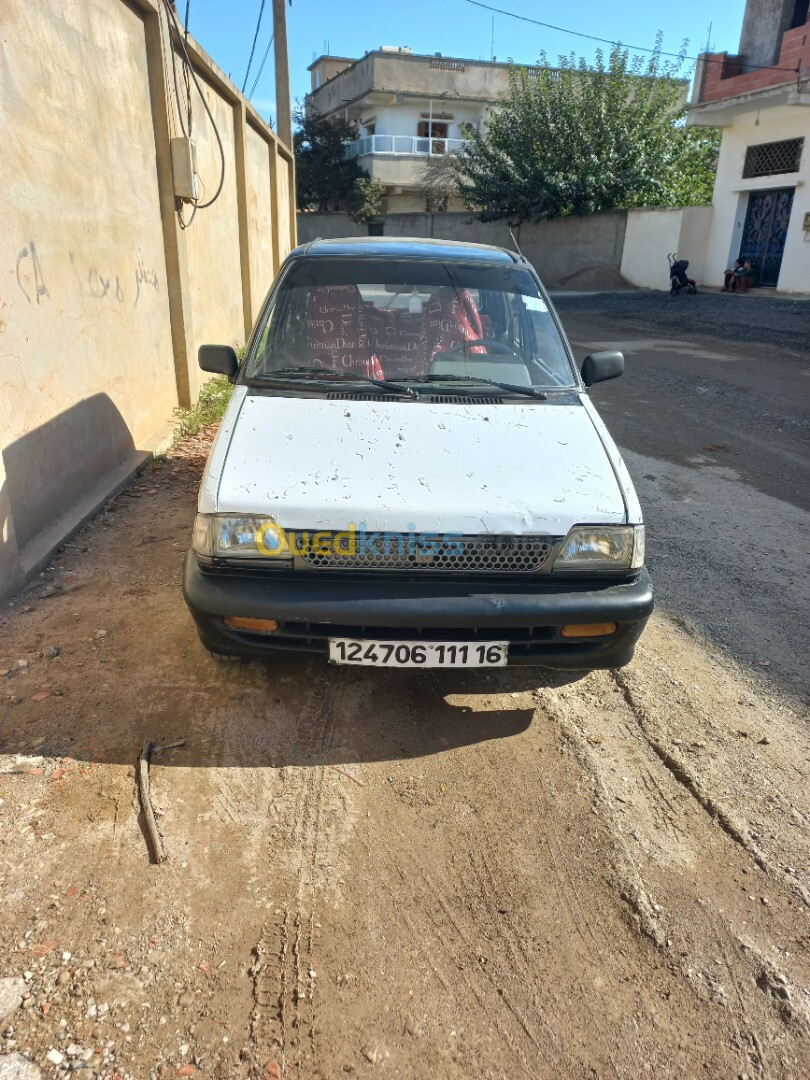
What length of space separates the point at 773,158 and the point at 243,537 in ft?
75.3

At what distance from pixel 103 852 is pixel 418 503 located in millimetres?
1583

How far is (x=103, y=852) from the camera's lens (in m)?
2.46

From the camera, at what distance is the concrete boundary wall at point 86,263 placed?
13.6 ft

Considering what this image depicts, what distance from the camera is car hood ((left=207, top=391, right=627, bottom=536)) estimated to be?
275 centimetres

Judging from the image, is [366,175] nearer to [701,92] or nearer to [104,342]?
[701,92]

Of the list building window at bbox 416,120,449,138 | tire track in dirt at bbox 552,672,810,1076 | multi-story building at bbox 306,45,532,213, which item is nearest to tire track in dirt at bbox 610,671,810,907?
tire track in dirt at bbox 552,672,810,1076

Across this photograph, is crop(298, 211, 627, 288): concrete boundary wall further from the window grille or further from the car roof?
the car roof

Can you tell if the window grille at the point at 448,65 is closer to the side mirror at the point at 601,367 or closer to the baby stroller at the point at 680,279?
the baby stroller at the point at 680,279

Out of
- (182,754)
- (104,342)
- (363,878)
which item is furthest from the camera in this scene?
(104,342)

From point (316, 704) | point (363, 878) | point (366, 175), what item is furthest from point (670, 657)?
point (366, 175)

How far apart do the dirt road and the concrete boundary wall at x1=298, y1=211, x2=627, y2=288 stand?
20.9 metres

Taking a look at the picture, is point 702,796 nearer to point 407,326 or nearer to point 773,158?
point 407,326

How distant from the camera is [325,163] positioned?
4225cm

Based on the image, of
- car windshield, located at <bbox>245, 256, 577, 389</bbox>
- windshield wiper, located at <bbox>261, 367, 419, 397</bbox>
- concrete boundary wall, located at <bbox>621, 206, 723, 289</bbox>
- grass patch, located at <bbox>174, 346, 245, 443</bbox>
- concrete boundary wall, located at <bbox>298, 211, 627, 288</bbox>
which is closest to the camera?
windshield wiper, located at <bbox>261, 367, 419, 397</bbox>
